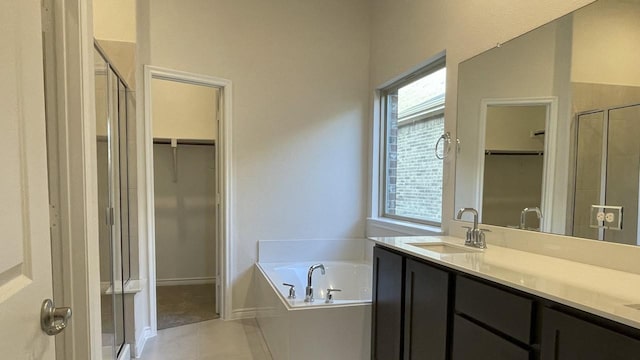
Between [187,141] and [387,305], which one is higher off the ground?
[187,141]

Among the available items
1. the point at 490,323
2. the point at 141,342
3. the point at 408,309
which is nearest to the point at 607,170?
the point at 490,323

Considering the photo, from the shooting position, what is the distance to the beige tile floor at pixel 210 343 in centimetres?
262

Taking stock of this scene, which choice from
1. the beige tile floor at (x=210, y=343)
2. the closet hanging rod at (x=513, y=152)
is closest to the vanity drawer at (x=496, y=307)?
the closet hanging rod at (x=513, y=152)

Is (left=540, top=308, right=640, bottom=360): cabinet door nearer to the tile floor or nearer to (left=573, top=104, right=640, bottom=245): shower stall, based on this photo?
(left=573, top=104, right=640, bottom=245): shower stall

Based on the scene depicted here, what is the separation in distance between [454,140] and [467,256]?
3.07 ft

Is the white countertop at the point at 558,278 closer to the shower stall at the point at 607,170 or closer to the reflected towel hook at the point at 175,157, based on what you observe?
the shower stall at the point at 607,170

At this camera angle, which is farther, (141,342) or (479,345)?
(141,342)

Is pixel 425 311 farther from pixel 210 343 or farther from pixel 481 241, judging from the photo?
pixel 210 343

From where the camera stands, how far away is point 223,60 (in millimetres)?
3252

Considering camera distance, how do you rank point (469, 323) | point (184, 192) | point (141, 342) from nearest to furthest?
point (469, 323)
point (141, 342)
point (184, 192)

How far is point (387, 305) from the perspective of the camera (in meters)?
2.04

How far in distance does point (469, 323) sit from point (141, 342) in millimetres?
2420

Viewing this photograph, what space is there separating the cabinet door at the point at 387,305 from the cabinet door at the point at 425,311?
61 mm

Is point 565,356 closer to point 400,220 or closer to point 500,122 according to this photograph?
point 500,122
